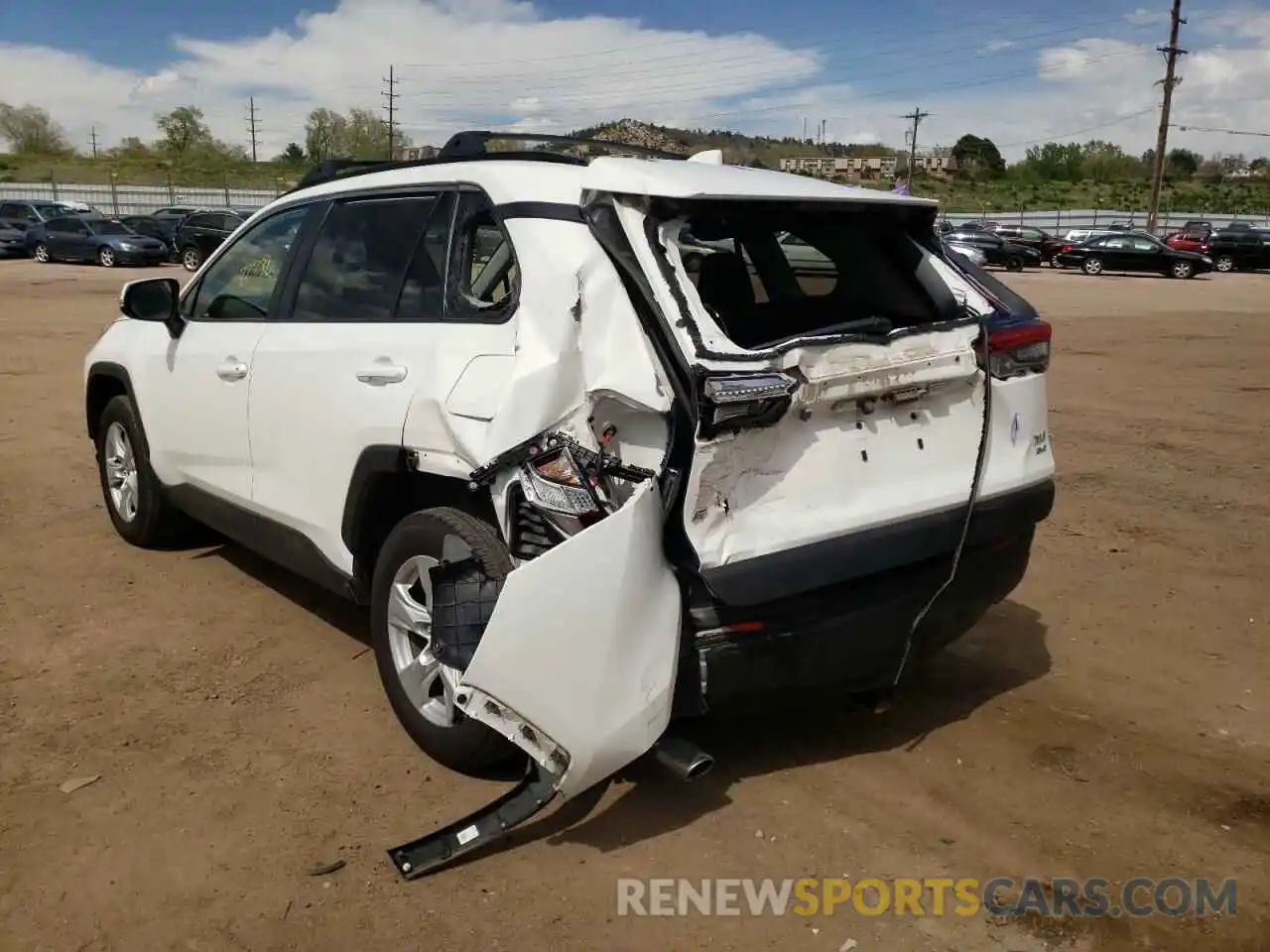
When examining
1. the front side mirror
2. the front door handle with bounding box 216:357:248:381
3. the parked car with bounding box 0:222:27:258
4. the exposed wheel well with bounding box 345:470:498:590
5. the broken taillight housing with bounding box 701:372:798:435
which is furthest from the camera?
the parked car with bounding box 0:222:27:258

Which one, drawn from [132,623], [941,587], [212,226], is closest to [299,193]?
[132,623]

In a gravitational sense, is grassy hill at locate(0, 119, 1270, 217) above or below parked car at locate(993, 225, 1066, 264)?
above

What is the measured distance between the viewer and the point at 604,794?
3.44m

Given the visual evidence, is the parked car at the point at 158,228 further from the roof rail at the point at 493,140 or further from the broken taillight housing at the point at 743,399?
the broken taillight housing at the point at 743,399

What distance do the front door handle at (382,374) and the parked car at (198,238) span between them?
25125mm

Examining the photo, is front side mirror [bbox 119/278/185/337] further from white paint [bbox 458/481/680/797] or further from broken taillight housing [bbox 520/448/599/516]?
white paint [bbox 458/481/680/797]

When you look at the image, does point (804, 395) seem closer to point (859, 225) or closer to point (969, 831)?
point (859, 225)

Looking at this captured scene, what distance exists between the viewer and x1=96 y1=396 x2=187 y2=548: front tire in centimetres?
540

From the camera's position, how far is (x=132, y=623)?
15.5ft

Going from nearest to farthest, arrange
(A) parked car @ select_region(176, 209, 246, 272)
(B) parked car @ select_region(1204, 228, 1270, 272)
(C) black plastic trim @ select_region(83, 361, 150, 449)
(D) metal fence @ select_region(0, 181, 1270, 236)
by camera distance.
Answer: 1. (C) black plastic trim @ select_region(83, 361, 150, 449)
2. (A) parked car @ select_region(176, 209, 246, 272)
3. (B) parked car @ select_region(1204, 228, 1270, 272)
4. (D) metal fence @ select_region(0, 181, 1270, 236)

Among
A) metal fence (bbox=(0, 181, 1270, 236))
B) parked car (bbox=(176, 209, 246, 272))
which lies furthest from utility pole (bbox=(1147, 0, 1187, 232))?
parked car (bbox=(176, 209, 246, 272))

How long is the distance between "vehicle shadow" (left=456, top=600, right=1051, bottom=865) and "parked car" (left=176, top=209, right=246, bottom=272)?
2557 centimetres

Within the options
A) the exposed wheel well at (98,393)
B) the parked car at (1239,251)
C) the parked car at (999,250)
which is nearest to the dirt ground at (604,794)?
the exposed wheel well at (98,393)

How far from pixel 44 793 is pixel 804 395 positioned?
8.65 feet
